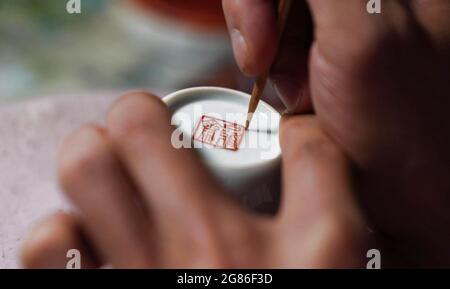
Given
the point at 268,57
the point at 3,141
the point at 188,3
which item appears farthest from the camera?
the point at 188,3

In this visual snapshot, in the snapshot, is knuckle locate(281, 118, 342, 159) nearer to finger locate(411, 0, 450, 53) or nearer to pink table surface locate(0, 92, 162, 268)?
finger locate(411, 0, 450, 53)

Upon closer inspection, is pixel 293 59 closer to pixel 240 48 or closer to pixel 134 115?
pixel 240 48

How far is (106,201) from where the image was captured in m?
0.28

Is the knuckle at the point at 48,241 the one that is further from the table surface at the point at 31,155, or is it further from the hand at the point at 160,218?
the table surface at the point at 31,155

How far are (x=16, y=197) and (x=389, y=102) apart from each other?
12.0 inches

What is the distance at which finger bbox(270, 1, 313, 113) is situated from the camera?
424mm

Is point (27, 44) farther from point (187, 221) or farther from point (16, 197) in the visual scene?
point (187, 221)

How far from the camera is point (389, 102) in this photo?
14.1 inches

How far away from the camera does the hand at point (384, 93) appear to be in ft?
1.15

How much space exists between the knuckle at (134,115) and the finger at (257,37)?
101 millimetres

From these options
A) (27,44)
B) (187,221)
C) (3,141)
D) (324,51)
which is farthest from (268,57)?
(27,44)

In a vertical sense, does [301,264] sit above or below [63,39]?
below

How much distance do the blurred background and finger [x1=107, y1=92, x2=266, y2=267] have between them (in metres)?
0.34

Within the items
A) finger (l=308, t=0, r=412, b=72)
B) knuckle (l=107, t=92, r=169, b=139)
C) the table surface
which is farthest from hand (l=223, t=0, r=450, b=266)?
the table surface
